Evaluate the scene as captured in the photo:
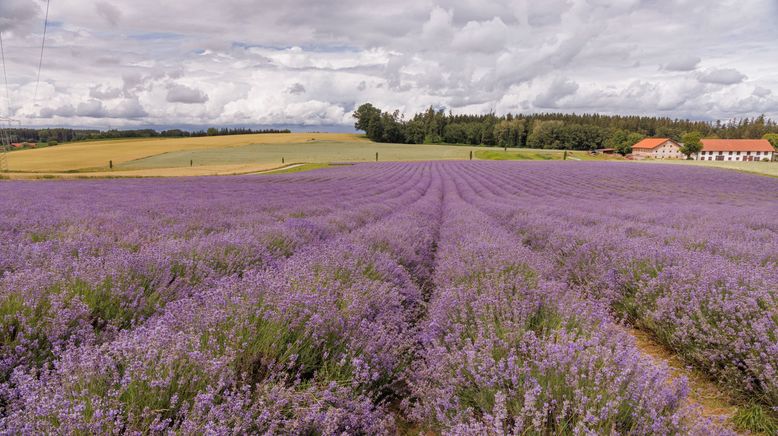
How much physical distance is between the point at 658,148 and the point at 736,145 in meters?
16.4

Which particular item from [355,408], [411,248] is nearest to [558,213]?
[411,248]

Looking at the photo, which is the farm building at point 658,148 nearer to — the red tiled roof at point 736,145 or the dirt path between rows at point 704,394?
the red tiled roof at point 736,145

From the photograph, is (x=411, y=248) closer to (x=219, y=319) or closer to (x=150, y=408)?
(x=219, y=319)

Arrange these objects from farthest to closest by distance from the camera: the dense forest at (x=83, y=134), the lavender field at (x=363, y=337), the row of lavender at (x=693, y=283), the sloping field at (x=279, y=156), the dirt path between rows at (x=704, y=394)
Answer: the dense forest at (x=83, y=134) → the sloping field at (x=279, y=156) → the row of lavender at (x=693, y=283) → the dirt path between rows at (x=704, y=394) → the lavender field at (x=363, y=337)

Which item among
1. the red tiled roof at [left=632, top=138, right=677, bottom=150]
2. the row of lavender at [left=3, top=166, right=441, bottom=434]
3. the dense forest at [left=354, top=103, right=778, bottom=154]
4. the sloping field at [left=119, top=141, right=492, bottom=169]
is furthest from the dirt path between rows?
the red tiled roof at [left=632, top=138, right=677, bottom=150]

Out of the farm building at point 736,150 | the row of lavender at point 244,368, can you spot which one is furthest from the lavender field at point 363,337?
the farm building at point 736,150

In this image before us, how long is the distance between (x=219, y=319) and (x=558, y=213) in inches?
301

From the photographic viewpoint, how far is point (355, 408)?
6.04 feet

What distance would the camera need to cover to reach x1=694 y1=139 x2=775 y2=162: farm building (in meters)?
83.2

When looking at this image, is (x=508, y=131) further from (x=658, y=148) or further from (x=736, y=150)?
(x=736, y=150)

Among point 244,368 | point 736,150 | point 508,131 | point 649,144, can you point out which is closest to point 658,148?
point 649,144

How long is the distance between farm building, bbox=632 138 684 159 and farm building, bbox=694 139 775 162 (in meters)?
4.69

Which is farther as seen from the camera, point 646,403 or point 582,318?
point 582,318

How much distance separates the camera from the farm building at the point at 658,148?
8619 centimetres
